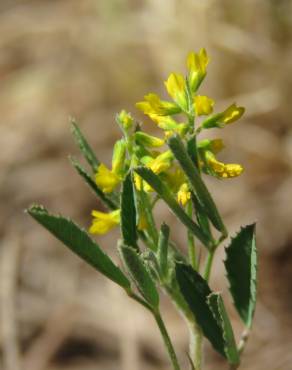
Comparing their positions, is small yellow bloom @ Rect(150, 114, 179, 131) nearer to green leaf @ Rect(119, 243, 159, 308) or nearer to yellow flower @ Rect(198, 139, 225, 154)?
yellow flower @ Rect(198, 139, 225, 154)

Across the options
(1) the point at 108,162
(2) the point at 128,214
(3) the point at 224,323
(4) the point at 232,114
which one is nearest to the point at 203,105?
(4) the point at 232,114

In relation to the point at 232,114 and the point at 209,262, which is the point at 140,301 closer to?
the point at 209,262

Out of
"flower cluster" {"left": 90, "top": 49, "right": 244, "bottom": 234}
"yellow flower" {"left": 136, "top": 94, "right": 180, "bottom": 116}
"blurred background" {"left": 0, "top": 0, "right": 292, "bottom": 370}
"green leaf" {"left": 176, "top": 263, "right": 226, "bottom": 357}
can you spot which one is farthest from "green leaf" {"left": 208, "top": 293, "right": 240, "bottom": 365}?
"blurred background" {"left": 0, "top": 0, "right": 292, "bottom": 370}

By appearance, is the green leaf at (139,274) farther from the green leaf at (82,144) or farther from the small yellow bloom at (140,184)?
the green leaf at (82,144)

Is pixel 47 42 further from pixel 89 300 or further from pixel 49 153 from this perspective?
pixel 89 300

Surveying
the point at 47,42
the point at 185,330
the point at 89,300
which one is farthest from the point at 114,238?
the point at 47,42
